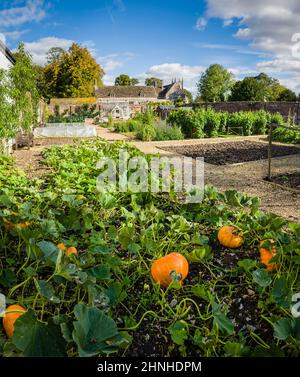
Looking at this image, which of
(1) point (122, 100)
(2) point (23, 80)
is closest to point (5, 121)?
(2) point (23, 80)

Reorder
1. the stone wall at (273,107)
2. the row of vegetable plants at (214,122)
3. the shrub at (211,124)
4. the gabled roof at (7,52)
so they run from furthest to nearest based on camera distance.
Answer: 1. the stone wall at (273,107)
2. the shrub at (211,124)
3. the row of vegetable plants at (214,122)
4. the gabled roof at (7,52)

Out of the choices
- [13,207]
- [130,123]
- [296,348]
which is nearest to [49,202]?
[13,207]

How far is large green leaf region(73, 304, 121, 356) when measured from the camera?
1.32 meters

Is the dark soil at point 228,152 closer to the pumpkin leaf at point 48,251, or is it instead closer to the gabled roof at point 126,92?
the pumpkin leaf at point 48,251

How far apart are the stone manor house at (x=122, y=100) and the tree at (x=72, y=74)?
113 inches

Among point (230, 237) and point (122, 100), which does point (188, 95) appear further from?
point (230, 237)

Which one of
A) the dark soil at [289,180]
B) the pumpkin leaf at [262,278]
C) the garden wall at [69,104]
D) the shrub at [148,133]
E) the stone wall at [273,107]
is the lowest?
the dark soil at [289,180]

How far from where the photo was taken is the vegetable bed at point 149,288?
1480 millimetres

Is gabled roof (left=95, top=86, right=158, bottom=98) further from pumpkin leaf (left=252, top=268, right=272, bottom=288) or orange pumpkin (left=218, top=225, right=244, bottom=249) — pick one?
pumpkin leaf (left=252, top=268, right=272, bottom=288)

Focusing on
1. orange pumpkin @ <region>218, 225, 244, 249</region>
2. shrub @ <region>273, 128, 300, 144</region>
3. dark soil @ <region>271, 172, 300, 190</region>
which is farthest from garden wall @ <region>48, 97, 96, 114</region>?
orange pumpkin @ <region>218, 225, 244, 249</region>

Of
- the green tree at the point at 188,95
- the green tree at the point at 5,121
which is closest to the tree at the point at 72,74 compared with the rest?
the green tree at the point at 188,95

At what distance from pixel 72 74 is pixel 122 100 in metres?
11.5

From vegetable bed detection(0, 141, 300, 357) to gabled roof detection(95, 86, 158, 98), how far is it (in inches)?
2132
